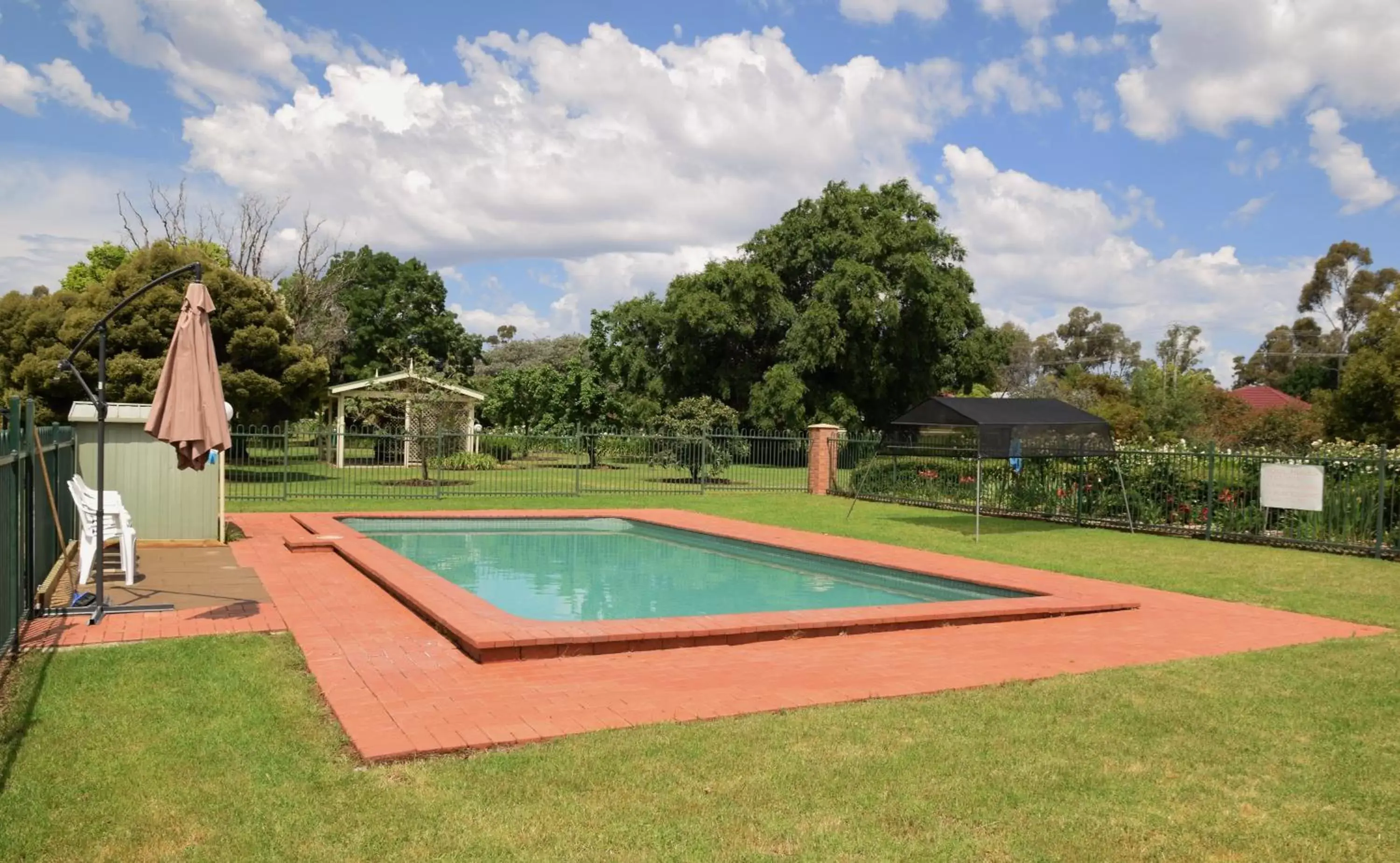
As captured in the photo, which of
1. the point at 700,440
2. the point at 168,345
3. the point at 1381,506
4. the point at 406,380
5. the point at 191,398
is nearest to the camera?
the point at 191,398

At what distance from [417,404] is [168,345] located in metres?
6.10

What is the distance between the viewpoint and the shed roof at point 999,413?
17.2m

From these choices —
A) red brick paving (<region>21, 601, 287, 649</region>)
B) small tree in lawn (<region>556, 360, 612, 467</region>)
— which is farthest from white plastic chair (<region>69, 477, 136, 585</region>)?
small tree in lawn (<region>556, 360, 612, 467</region>)

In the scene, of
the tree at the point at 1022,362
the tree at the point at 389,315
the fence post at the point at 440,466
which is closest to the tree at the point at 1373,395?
the fence post at the point at 440,466

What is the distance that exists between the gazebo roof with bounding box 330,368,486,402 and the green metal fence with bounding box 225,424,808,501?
142 cm

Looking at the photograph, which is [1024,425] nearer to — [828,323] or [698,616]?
[698,616]

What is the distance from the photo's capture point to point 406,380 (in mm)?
31188

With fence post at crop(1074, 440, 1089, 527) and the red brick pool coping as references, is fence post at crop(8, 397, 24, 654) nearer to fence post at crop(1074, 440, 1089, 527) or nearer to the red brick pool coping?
the red brick pool coping

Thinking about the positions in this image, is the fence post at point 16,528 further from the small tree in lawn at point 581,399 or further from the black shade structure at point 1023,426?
the small tree in lawn at point 581,399

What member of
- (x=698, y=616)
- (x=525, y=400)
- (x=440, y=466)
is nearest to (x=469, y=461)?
(x=440, y=466)

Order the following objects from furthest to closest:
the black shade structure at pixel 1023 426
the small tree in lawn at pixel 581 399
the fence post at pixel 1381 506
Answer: the small tree in lawn at pixel 581 399 < the black shade structure at pixel 1023 426 < the fence post at pixel 1381 506

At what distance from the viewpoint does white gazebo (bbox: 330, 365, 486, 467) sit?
89.8ft

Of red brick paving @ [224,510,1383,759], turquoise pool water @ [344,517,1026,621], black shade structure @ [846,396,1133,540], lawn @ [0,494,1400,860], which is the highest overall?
black shade structure @ [846,396,1133,540]

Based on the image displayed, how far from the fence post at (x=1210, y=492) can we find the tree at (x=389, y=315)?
44419 millimetres
